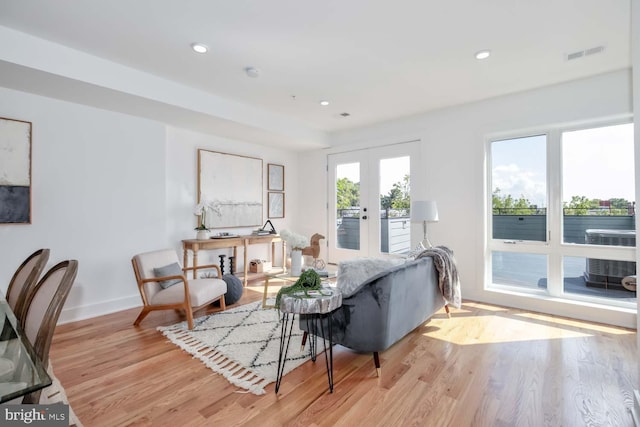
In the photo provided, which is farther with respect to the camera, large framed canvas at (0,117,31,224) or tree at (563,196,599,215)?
tree at (563,196,599,215)

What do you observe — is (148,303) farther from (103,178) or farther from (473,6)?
(473,6)

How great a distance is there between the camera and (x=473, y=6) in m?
2.15

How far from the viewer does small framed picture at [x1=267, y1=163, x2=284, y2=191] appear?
18.4 feet

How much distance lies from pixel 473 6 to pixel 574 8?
733 millimetres

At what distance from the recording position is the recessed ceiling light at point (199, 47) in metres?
2.64

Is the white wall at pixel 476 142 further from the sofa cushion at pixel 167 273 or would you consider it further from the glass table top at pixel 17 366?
the glass table top at pixel 17 366

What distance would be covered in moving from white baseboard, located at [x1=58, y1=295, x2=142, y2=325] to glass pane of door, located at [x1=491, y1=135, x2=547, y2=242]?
4.68 meters

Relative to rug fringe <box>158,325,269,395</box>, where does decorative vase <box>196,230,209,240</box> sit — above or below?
above

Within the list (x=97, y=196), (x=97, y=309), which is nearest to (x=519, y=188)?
(x=97, y=196)

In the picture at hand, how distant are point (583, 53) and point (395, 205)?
2.72 meters

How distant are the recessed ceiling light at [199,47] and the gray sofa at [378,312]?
241cm

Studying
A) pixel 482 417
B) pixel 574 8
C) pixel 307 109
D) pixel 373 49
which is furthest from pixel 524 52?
pixel 482 417

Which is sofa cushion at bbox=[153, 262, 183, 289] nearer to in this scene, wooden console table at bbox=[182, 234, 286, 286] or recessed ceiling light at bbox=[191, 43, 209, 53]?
wooden console table at bbox=[182, 234, 286, 286]

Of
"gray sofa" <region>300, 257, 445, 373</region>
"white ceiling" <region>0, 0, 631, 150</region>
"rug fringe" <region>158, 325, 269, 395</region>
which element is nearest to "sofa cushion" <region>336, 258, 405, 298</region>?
"gray sofa" <region>300, 257, 445, 373</region>
